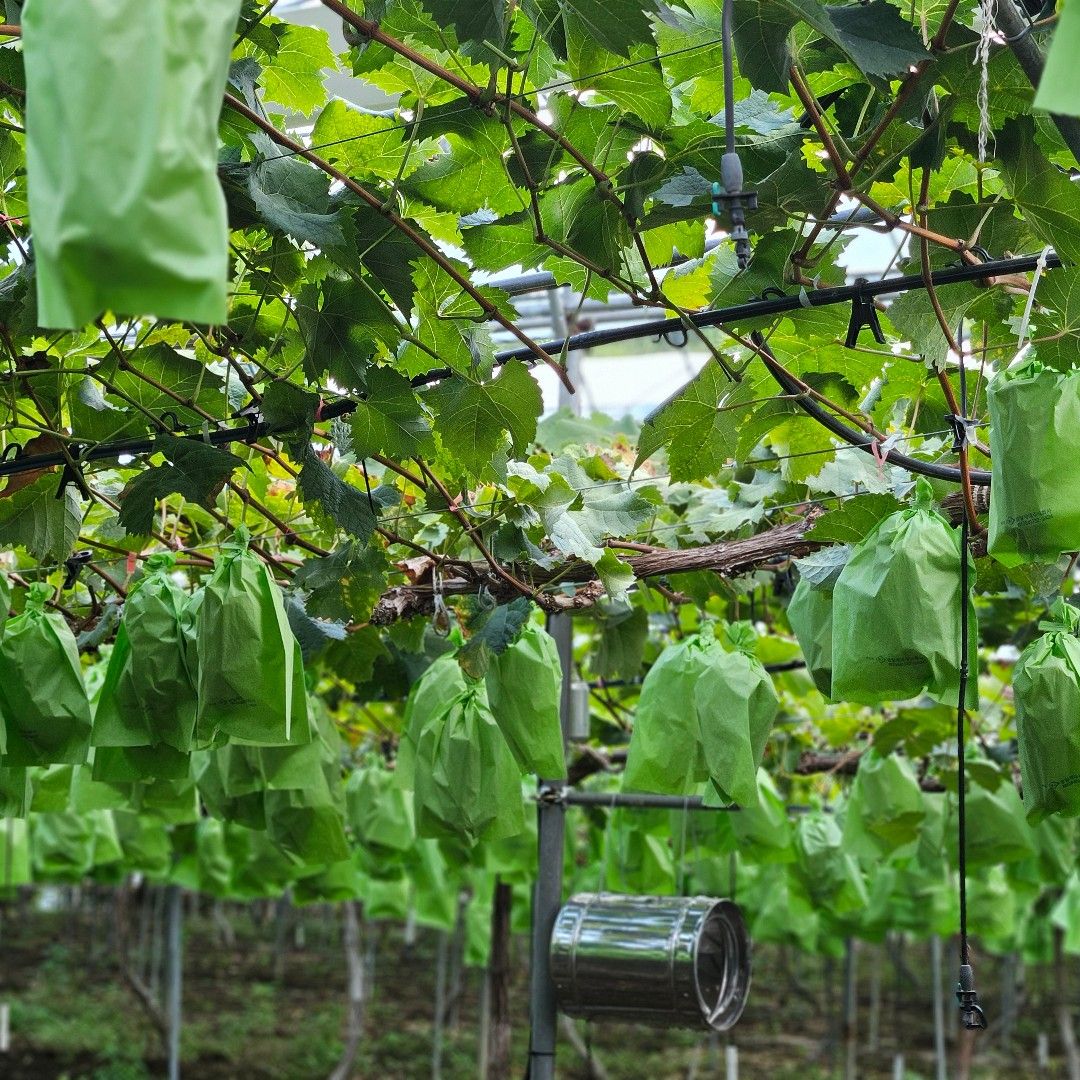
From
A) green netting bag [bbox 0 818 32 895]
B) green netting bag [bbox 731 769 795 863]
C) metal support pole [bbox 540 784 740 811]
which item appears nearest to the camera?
metal support pole [bbox 540 784 740 811]

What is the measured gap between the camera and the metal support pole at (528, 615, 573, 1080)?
297 centimetres

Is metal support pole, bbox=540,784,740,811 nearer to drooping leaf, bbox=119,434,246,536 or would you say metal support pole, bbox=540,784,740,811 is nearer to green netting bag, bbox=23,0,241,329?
drooping leaf, bbox=119,434,246,536

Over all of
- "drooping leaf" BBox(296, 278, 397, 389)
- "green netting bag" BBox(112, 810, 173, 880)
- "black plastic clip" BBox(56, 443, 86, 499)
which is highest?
"drooping leaf" BBox(296, 278, 397, 389)

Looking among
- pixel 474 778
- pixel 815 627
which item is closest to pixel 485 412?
pixel 815 627

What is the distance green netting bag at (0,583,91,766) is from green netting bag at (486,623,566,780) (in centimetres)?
66

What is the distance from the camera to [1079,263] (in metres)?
1.38

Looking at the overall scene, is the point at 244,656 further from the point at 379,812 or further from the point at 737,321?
the point at 379,812

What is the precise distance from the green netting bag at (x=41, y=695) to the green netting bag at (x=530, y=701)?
2.17ft

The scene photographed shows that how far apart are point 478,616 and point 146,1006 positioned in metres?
6.82

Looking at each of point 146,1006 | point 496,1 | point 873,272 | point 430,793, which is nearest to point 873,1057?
point 146,1006

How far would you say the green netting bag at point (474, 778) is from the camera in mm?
2445

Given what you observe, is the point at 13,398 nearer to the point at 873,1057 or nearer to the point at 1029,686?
the point at 1029,686

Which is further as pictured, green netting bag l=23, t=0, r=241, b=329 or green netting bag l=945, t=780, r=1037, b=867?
green netting bag l=945, t=780, r=1037, b=867

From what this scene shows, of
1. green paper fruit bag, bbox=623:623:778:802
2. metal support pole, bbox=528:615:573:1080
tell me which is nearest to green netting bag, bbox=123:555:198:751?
green paper fruit bag, bbox=623:623:778:802
